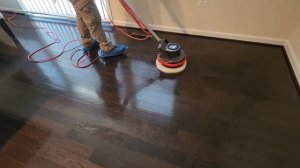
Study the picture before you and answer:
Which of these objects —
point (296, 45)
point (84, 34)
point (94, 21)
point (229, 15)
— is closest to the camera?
point (296, 45)

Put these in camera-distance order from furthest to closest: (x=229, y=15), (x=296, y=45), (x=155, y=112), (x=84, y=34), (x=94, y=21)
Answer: (x=84, y=34) → (x=229, y=15) → (x=94, y=21) → (x=296, y=45) → (x=155, y=112)

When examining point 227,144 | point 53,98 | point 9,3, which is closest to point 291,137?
point 227,144

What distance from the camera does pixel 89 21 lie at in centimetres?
170

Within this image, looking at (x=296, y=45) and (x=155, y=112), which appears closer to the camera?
(x=155, y=112)

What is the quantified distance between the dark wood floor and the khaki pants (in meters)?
0.25

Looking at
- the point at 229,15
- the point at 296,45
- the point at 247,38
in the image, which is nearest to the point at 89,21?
the point at 229,15

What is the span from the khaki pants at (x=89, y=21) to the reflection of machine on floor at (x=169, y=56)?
0.96 feet

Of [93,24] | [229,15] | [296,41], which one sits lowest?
[296,41]

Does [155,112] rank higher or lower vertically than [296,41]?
lower

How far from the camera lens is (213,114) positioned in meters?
1.34

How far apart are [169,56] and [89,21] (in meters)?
0.81

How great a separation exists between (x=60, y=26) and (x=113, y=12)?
830 millimetres

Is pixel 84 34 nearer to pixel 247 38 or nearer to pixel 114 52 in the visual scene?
pixel 114 52

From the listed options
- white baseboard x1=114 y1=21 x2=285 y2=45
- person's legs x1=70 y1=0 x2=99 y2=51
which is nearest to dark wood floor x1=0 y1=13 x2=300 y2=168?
white baseboard x1=114 y1=21 x2=285 y2=45
